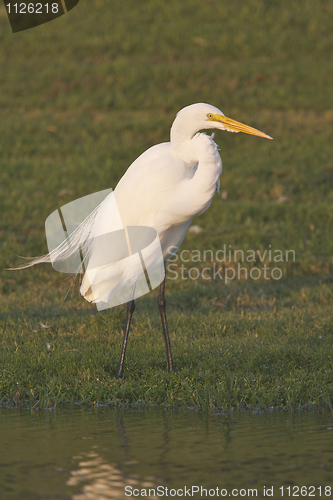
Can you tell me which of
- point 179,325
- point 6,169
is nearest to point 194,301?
point 179,325

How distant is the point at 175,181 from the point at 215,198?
529 centimetres

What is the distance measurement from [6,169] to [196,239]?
12.6 feet

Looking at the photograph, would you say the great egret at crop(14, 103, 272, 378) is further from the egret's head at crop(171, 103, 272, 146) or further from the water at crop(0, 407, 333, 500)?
the water at crop(0, 407, 333, 500)

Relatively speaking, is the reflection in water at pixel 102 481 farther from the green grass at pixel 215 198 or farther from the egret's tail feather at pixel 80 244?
the egret's tail feather at pixel 80 244

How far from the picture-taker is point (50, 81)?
15.3 meters

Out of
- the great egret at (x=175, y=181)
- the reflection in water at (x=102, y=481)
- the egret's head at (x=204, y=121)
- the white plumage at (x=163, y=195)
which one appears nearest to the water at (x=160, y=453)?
the reflection in water at (x=102, y=481)

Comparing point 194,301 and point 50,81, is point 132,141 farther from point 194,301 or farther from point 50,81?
point 194,301

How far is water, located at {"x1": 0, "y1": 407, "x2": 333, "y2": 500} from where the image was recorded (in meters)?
3.34

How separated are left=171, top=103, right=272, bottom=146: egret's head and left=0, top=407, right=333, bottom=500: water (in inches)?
77.3

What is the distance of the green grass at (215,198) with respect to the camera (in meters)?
5.14

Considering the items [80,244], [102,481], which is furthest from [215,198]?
[102,481]

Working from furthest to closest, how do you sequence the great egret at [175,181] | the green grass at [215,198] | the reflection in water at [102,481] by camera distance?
the green grass at [215,198], the great egret at [175,181], the reflection in water at [102,481]

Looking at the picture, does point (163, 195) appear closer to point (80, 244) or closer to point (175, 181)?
point (175, 181)

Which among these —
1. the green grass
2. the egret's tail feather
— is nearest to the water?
the green grass
